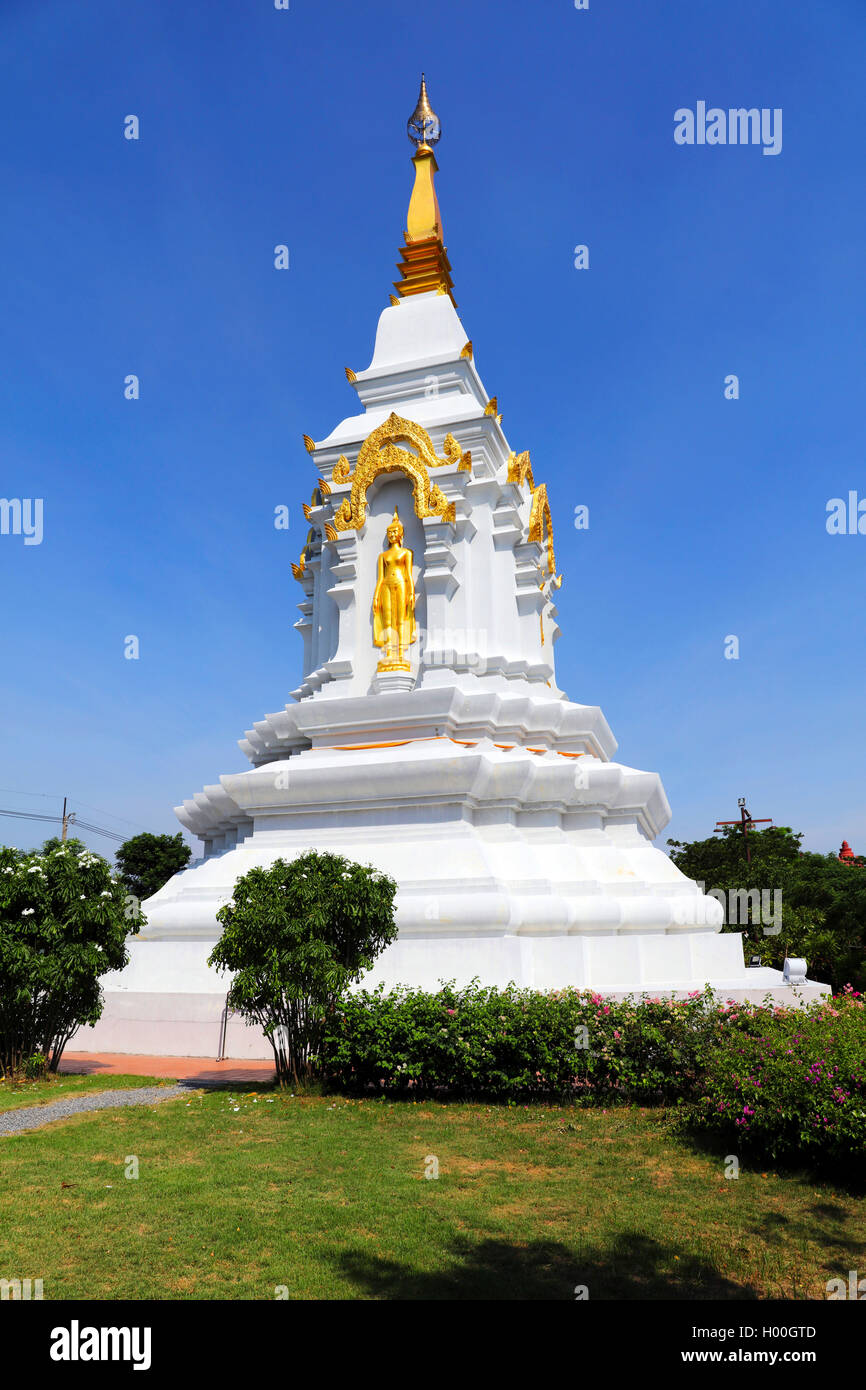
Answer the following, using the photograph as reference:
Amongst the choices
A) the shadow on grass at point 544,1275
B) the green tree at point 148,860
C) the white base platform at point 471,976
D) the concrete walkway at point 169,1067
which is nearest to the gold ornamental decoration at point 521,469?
the white base platform at point 471,976

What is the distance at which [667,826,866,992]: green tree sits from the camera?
28234mm

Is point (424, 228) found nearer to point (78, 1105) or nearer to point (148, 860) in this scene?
point (78, 1105)

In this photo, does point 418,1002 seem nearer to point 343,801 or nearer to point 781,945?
point 343,801

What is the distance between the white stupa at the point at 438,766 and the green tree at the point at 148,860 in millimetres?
27361

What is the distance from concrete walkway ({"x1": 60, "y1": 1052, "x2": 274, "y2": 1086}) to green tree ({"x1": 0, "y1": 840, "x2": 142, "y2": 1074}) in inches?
36.2

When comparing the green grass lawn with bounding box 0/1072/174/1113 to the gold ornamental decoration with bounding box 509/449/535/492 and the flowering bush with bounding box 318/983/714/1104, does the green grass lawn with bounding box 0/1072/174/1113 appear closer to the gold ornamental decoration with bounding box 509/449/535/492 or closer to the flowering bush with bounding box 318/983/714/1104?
the flowering bush with bounding box 318/983/714/1104

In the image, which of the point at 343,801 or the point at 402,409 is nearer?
the point at 343,801

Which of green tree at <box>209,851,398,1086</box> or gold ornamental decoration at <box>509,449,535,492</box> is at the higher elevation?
gold ornamental decoration at <box>509,449,535,492</box>

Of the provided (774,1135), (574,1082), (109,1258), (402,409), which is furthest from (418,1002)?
(402,409)

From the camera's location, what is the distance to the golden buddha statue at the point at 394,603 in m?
17.9

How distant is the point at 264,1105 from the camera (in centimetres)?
964

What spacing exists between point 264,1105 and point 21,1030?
167 inches

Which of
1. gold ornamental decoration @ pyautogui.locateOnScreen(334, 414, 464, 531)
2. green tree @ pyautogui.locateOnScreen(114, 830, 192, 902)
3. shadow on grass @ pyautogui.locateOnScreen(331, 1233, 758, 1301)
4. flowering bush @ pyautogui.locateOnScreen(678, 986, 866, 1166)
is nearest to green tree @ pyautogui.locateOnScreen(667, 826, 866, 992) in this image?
gold ornamental decoration @ pyautogui.locateOnScreen(334, 414, 464, 531)
